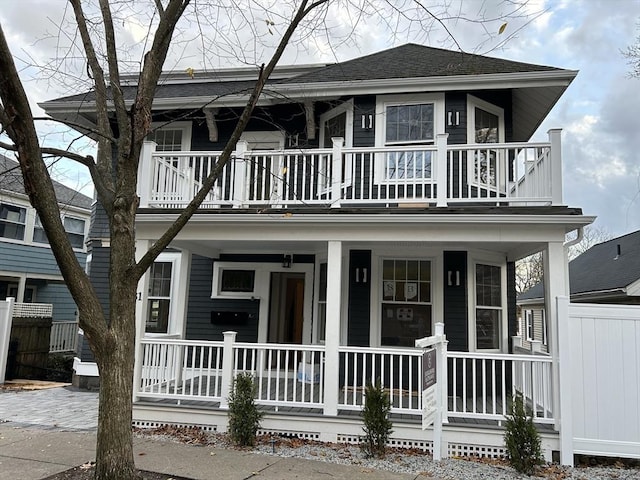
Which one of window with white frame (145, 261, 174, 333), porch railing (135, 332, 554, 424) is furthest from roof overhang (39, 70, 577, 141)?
porch railing (135, 332, 554, 424)

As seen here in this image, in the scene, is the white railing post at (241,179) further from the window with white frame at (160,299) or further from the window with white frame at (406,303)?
the window with white frame at (160,299)

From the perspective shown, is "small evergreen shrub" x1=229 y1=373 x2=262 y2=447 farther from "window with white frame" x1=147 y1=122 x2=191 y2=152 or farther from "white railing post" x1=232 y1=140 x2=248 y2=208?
"window with white frame" x1=147 y1=122 x2=191 y2=152

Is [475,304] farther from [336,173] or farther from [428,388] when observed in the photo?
[336,173]

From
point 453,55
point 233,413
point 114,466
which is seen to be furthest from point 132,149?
point 453,55

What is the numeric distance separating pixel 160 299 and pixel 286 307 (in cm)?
263

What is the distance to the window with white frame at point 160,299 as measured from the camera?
9820 millimetres

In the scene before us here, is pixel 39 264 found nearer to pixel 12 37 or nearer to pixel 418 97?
pixel 12 37

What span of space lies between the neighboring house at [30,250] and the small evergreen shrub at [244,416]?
11.2 meters

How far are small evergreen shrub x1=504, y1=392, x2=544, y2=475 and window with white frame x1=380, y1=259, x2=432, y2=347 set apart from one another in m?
3.00

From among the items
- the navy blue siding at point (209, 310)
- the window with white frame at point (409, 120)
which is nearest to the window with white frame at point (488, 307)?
the window with white frame at point (409, 120)

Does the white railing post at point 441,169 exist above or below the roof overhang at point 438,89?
below

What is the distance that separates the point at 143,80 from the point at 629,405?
21.1 feet

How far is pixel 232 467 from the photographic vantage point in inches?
200

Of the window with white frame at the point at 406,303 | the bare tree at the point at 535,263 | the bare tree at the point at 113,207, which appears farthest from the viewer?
the bare tree at the point at 535,263
